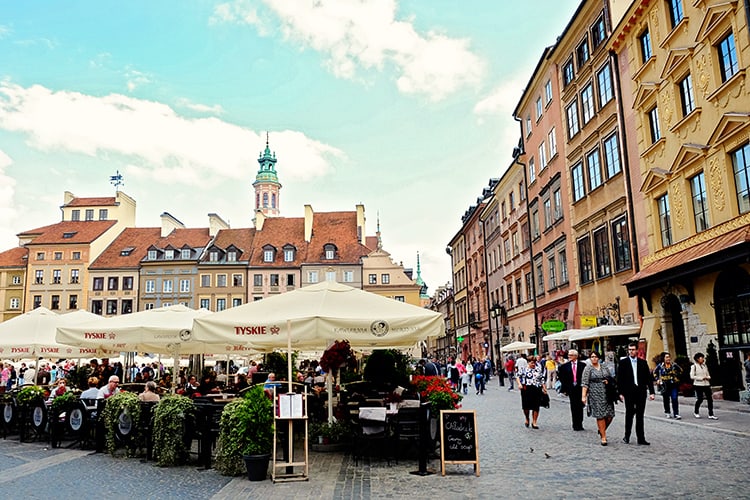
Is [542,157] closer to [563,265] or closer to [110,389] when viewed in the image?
[563,265]

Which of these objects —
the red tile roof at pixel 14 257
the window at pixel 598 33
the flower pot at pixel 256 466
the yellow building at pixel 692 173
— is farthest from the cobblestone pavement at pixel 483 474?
the red tile roof at pixel 14 257

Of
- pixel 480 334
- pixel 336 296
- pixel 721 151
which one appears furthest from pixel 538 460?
pixel 480 334

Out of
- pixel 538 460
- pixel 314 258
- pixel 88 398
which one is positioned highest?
pixel 314 258

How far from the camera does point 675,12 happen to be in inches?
779

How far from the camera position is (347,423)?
11633 mm

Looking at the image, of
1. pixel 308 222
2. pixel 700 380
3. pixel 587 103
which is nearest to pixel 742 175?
pixel 700 380

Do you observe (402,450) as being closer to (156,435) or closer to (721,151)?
(156,435)

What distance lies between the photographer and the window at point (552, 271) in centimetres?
3206

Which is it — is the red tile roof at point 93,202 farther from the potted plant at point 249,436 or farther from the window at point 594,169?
the potted plant at point 249,436

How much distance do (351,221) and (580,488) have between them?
62348mm

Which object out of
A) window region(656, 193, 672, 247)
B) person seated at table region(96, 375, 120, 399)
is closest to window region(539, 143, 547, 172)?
window region(656, 193, 672, 247)

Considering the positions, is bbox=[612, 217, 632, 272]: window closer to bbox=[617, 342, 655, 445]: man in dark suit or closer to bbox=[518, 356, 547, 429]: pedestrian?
bbox=[518, 356, 547, 429]: pedestrian

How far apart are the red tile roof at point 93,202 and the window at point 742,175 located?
66.7 m

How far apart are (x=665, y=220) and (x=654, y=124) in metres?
3.33
